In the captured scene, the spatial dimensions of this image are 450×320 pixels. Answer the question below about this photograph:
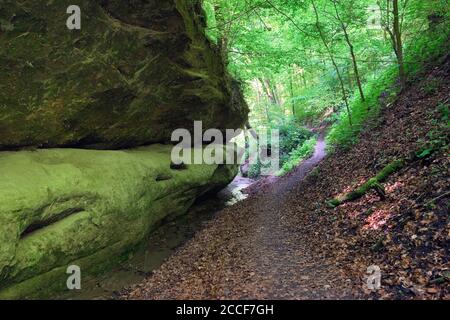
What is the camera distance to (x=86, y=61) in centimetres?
1009

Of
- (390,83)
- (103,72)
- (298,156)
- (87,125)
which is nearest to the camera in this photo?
(103,72)

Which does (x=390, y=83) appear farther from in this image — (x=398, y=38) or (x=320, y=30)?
(x=320, y=30)

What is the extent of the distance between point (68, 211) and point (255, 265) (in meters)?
4.82

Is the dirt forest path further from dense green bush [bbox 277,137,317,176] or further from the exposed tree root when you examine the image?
dense green bush [bbox 277,137,317,176]

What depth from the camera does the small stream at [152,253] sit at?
9086mm

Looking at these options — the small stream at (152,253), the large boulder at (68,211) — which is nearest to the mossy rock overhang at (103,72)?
the large boulder at (68,211)

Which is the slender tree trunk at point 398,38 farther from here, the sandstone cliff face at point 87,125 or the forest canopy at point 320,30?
the sandstone cliff face at point 87,125

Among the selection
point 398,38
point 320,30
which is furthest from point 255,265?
point 320,30

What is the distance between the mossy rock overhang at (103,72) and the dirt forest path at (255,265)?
4.77 meters

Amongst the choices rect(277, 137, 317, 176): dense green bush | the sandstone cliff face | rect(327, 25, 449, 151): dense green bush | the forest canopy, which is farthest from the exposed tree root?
rect(277, 137, 317, 176): dense green bush

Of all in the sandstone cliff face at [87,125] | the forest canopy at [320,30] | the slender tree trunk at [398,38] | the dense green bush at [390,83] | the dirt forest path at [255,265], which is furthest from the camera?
the forest canopy at [320,30]

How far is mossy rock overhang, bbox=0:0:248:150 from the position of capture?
29.2 feet

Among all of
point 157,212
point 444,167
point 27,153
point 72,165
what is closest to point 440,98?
point 444,167

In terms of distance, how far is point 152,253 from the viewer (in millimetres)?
11797
